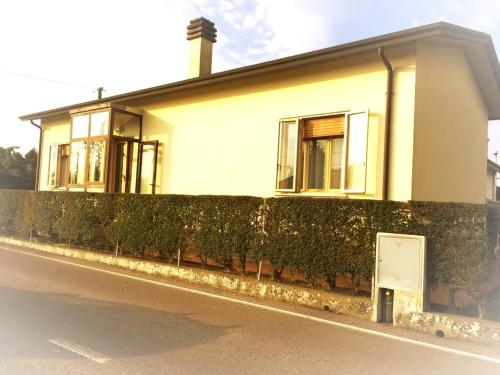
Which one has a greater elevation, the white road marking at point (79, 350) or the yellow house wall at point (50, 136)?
the yellow house wall at point (50, 136)

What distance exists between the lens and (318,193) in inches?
388

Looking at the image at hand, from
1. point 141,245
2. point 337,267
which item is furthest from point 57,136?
point 337,267

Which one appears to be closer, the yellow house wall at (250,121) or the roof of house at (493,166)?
the yellow house wall at (250,121)

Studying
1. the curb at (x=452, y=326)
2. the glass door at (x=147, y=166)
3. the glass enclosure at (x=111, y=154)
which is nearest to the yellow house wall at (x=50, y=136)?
the glass enclosure at (x=111, y=154)

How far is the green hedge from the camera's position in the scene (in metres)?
6.23

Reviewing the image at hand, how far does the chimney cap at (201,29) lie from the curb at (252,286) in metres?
8.07

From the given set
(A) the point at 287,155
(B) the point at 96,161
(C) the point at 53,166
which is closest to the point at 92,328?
(A) the point at 287,155

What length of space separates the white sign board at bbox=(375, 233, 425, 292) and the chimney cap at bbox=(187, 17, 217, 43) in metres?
10.9

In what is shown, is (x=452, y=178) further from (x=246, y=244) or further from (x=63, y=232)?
(x=63, y=232)

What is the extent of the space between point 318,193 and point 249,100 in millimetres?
3230

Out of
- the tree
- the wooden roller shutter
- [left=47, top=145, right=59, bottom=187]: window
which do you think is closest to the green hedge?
the wooden roller shutter

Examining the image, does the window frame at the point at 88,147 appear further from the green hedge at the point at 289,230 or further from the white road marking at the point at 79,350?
the white road marking at the point at 79,350

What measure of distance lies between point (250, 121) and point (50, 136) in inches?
424

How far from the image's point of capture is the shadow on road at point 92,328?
4.64m
